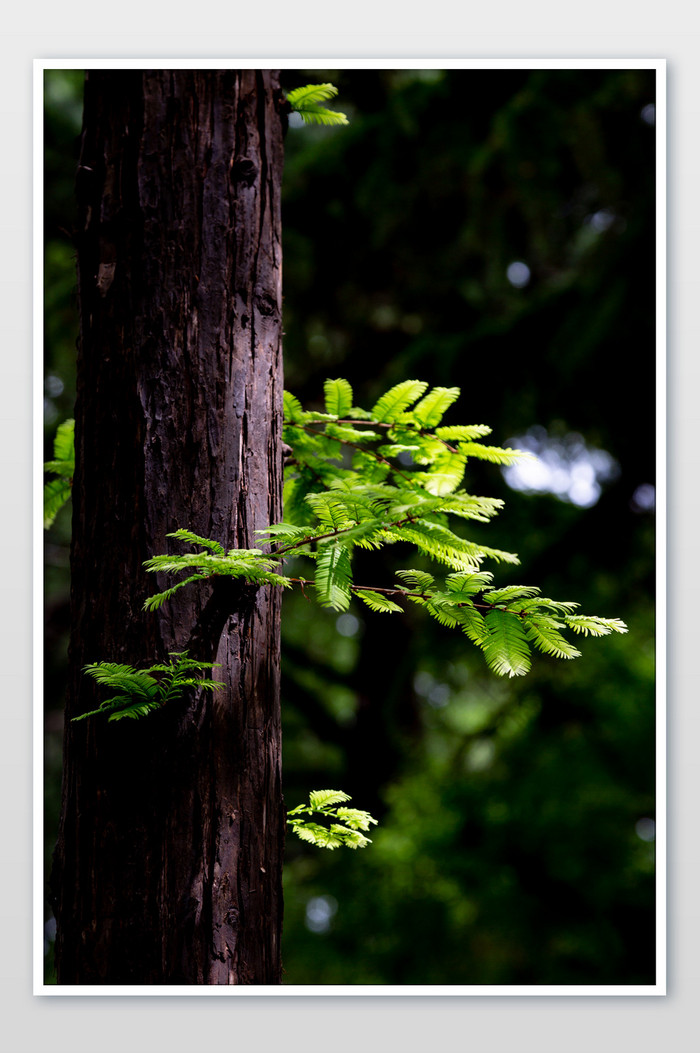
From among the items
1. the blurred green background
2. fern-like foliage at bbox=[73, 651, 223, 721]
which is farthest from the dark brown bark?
the blurred green background

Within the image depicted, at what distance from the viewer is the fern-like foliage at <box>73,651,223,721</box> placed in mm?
932

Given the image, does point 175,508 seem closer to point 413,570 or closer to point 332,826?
point 413,570

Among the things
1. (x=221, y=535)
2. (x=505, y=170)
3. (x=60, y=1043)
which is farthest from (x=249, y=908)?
(x=505, y=170)

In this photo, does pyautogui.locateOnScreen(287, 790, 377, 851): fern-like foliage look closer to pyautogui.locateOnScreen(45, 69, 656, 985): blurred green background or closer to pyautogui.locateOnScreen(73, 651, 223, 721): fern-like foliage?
pyautogui.locateOnScreen(73, 651, 223, 721): fern-like foliage

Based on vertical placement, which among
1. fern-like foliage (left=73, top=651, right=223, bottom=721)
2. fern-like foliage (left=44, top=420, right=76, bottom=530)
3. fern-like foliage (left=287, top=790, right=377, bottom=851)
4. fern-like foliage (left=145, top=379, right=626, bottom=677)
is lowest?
fern-like foliage (left=287, top=790, right=377, bottom=851)

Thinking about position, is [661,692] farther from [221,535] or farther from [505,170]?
[505,170]

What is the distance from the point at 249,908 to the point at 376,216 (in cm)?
340

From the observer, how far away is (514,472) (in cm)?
363

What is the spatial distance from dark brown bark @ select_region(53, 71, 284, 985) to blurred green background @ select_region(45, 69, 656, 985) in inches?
78.6

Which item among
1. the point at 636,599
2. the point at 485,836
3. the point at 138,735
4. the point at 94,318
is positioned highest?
the point at 94,318

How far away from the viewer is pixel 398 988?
1335 millimetres

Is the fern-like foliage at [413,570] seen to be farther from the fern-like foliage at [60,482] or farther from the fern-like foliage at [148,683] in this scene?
the fern-like foliage at [60,482]

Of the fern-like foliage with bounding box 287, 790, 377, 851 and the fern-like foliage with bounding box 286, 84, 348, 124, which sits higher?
the fern-like foliage with bounding box 286, 84, 348, 124

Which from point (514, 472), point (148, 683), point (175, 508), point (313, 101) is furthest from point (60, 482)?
point (514, 472)
